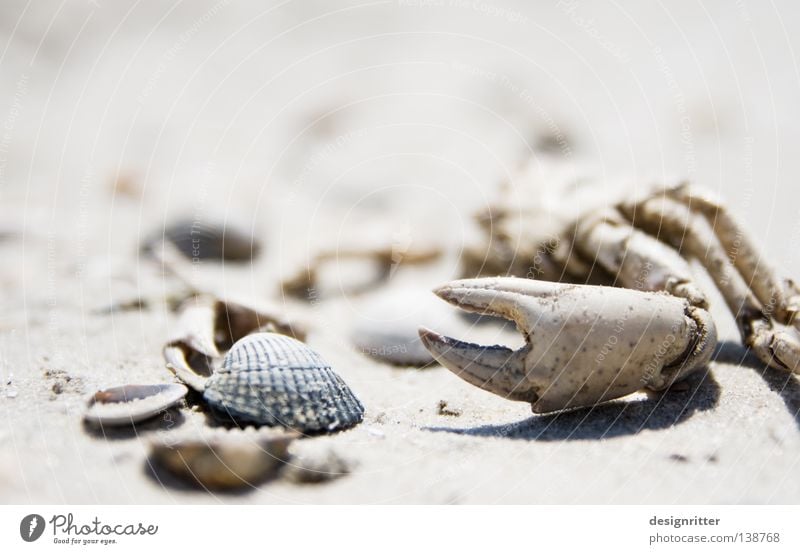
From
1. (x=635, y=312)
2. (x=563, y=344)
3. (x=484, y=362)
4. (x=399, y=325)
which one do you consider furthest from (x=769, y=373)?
(x=399, y=325)

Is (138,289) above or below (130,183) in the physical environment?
below

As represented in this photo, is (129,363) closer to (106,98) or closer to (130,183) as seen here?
(130,183)

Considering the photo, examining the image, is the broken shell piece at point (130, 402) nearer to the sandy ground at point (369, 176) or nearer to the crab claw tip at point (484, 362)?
the sandy ground at point (369, 176)

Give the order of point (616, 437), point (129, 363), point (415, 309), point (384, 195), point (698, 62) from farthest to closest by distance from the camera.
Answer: point (698, 62)
point (384, 195)
point (415, 309)
point (129, 363)
point (616, 437)

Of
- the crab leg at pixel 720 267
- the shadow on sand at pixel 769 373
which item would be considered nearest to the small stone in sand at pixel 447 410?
the shadow on sand at pixel 769 373

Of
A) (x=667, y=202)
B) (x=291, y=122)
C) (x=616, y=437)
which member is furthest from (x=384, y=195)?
(x=616, y=437)

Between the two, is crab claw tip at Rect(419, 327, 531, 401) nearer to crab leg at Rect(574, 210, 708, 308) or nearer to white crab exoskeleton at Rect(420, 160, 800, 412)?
white crab exoskeleton at Rect(420, 160, 800, 412)
